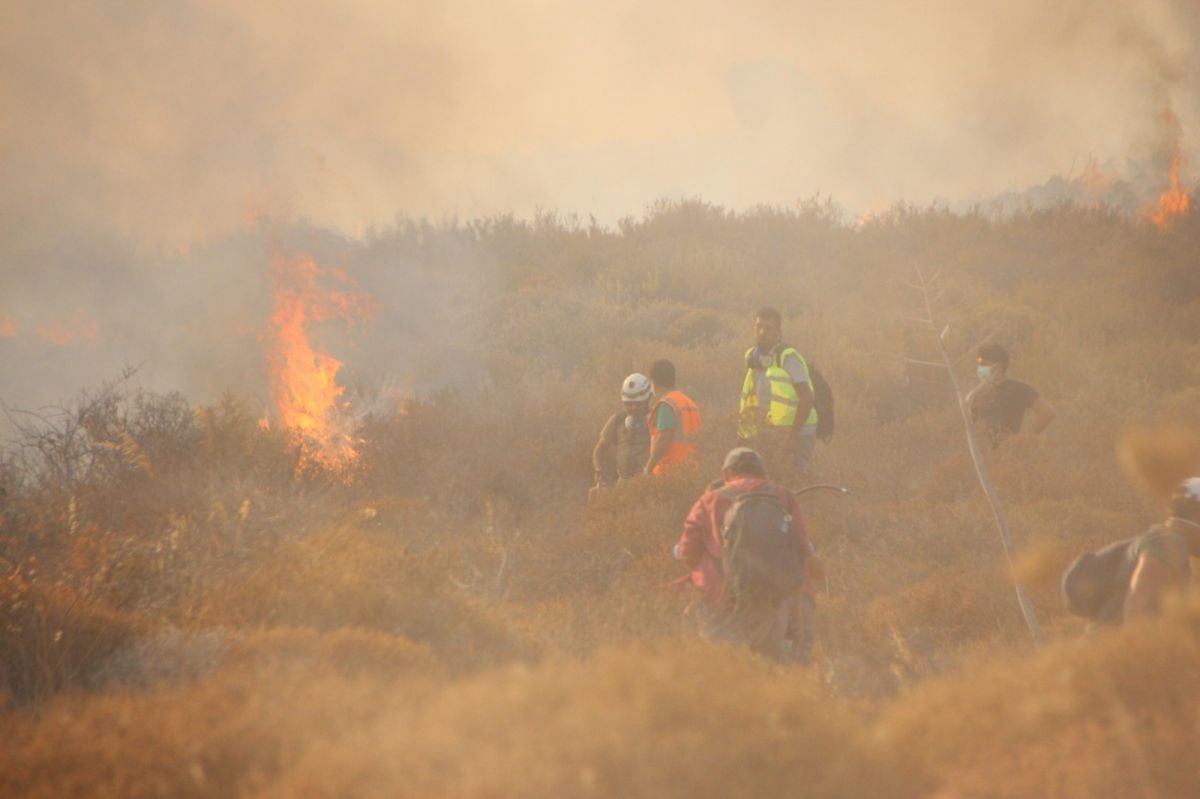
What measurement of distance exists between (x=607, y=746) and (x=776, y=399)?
6582 millimetres

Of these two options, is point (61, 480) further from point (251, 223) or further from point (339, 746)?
point (251, 223)

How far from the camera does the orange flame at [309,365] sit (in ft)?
39.3

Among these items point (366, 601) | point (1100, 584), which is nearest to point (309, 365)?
point (366, 601)

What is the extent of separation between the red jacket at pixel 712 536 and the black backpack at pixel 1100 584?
54.3 inches

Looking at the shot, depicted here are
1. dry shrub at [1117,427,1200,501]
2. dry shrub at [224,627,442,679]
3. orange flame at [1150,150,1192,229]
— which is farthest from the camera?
orange flame at [1150,150,1192,229]

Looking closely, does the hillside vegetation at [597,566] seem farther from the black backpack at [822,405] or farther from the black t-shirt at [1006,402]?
the black backpack at [822,405]

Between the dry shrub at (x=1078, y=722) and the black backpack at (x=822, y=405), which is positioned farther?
the black backpack at (x=822, y=405)

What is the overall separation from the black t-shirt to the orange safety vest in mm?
2735

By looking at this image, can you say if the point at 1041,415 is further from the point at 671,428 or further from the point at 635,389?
the point at 635,389

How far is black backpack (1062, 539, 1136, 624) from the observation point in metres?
4.85

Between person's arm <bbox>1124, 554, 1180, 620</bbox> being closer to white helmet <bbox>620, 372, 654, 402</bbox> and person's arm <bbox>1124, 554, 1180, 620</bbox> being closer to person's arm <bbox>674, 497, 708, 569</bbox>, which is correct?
person's arm <bbox>674, 497, 708, 569</bbox>

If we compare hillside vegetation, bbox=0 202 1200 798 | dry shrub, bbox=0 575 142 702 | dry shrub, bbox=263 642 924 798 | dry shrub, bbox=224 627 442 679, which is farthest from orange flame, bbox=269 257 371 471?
dry shrub, bbox=263 642 924 798

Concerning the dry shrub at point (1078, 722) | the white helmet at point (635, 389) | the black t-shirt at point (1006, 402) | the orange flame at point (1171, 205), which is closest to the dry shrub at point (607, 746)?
the dry shrub at point (1078, 722)

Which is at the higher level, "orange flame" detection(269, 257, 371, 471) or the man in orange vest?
"orange flame" detection(269, 257, 371, 471)
